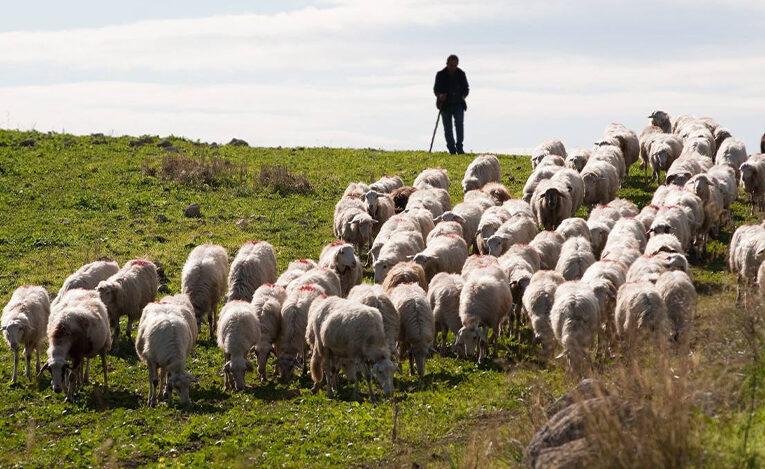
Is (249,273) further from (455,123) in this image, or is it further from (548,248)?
(455,123)

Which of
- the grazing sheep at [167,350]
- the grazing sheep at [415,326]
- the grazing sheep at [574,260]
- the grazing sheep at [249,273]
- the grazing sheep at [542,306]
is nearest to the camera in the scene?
the grazing sheep at [167,350]

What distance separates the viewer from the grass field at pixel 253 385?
33.1 feet

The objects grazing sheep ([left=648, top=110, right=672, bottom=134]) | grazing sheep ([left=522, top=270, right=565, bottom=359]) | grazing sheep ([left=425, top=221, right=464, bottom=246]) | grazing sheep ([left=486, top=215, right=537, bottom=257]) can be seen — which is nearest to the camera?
grazing sheep ([left=522, top=270, right=565, bottom=359])

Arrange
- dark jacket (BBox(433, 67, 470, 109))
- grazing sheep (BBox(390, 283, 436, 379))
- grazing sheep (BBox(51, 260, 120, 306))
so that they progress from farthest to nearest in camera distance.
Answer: dark jacket (BBox(433, 67, 470, 109)) < grazing sheep (BBox(51, 260, 120, 306)) < grazing sheep (BBox(390, 283, 436, 379))

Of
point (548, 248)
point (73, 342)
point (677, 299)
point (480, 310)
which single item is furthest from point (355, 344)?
point (548, 248)

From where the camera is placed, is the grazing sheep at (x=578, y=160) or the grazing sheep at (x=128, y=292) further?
the grazing sheep at (x=578, y=160)

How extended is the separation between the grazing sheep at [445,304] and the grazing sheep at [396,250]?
2309 mm

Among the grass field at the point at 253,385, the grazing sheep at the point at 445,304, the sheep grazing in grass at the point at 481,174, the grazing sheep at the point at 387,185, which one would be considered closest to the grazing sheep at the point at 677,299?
the grass field at the point at 253,385

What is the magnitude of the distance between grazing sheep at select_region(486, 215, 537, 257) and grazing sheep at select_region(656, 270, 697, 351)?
502 cm

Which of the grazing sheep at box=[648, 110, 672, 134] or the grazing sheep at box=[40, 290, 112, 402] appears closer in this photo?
the grazing sheep at box=[40, 290, 112, 402]

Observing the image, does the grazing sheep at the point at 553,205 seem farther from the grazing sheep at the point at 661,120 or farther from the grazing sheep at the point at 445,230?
the grazing sheep at the point at 661,120

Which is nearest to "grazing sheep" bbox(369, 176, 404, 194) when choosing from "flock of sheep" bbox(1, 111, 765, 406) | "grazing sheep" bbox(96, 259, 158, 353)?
"flock of sheep" bbox(1, 111, 765, 406)

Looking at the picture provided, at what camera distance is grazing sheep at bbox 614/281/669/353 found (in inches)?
525

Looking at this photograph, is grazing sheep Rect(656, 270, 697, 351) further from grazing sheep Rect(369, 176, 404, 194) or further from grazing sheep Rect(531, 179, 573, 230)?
grazing sheep Rect(369, 176, 404, 194)
